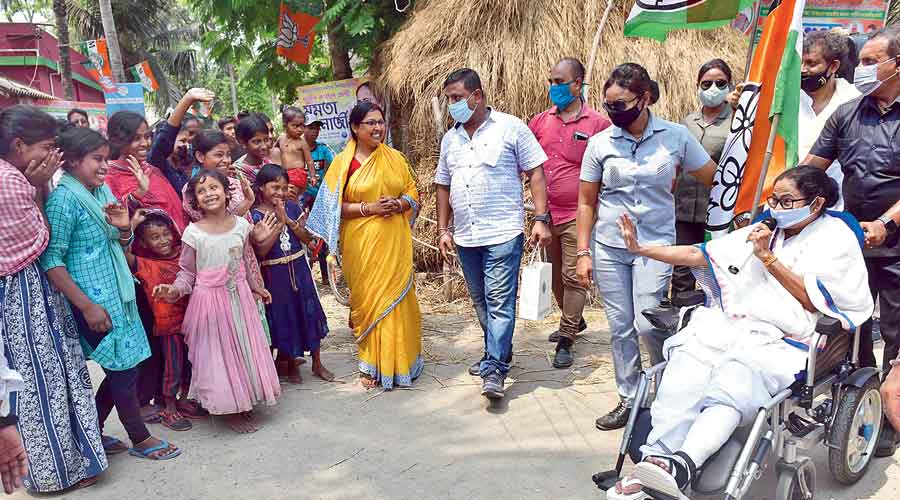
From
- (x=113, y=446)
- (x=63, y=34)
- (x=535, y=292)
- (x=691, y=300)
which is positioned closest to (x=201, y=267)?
(x=113, y=446)

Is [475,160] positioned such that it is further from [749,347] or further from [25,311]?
[25,311]

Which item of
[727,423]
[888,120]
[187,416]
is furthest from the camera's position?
[187,416]

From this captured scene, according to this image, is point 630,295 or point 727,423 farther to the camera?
point 630,295

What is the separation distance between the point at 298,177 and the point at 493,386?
316 centimetres

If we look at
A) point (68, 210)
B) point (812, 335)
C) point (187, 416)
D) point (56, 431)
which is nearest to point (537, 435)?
point (812, 335)

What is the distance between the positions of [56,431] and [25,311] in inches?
22.9

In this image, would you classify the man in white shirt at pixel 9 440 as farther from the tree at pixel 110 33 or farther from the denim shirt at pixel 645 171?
the tree at pixel 110 33

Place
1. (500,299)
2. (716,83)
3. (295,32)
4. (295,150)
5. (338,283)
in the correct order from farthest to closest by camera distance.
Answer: (295,32)
(338,283)
(295,150)
(716,83)
(500,299)

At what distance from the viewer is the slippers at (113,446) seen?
138 inches

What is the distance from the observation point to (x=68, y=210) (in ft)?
9.82

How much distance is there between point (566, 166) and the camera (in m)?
4.89

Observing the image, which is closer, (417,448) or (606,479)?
(606,479)

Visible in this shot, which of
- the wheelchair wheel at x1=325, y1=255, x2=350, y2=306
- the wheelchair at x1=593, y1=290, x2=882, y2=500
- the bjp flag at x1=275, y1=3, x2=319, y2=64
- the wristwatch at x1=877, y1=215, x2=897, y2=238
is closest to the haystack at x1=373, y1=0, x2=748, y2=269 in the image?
the wheelchair wheel at x1=325, y1=255, x2=350, y2=306

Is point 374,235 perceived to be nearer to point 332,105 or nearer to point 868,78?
point 868,78
